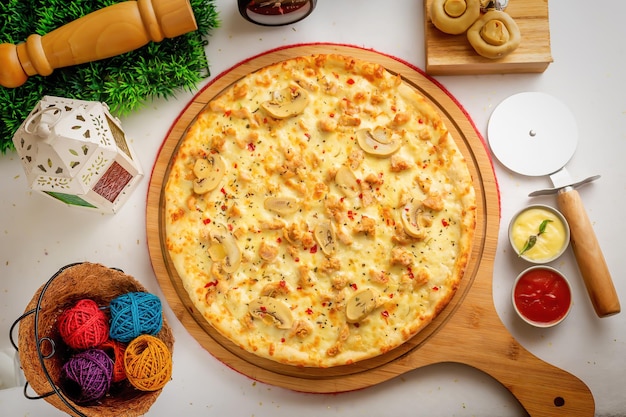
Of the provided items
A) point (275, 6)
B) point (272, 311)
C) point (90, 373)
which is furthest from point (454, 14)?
point (90, 373)

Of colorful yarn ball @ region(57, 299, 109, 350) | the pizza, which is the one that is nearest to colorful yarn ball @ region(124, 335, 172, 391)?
colorful yarn ball @ region(57, 299, 109, 350)

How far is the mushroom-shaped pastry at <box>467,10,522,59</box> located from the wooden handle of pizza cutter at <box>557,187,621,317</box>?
2.52 ft

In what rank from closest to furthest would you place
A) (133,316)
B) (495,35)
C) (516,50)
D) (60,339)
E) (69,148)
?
(69,148) → (133,316) → (60,339) → (495,35) → (516,50)

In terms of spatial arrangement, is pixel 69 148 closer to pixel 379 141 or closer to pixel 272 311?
pixel 272 311

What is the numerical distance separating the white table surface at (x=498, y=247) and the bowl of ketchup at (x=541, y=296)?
135 mm

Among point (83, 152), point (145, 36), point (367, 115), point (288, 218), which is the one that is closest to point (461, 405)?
point (288, 218)

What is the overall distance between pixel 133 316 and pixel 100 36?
52.7 inches

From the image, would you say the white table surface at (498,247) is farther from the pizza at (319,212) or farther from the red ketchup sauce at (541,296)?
the pizza at (319,212)

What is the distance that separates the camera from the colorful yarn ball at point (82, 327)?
287 centimetres

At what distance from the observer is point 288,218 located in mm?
3156

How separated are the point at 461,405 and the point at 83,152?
2.19 metres

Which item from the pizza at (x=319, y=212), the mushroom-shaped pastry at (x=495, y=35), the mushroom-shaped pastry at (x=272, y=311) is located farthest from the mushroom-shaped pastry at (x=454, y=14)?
the mushroom-shaped pastry at (x=272, y=311)

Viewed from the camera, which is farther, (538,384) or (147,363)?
(538,384)

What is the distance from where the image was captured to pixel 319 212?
315cm
